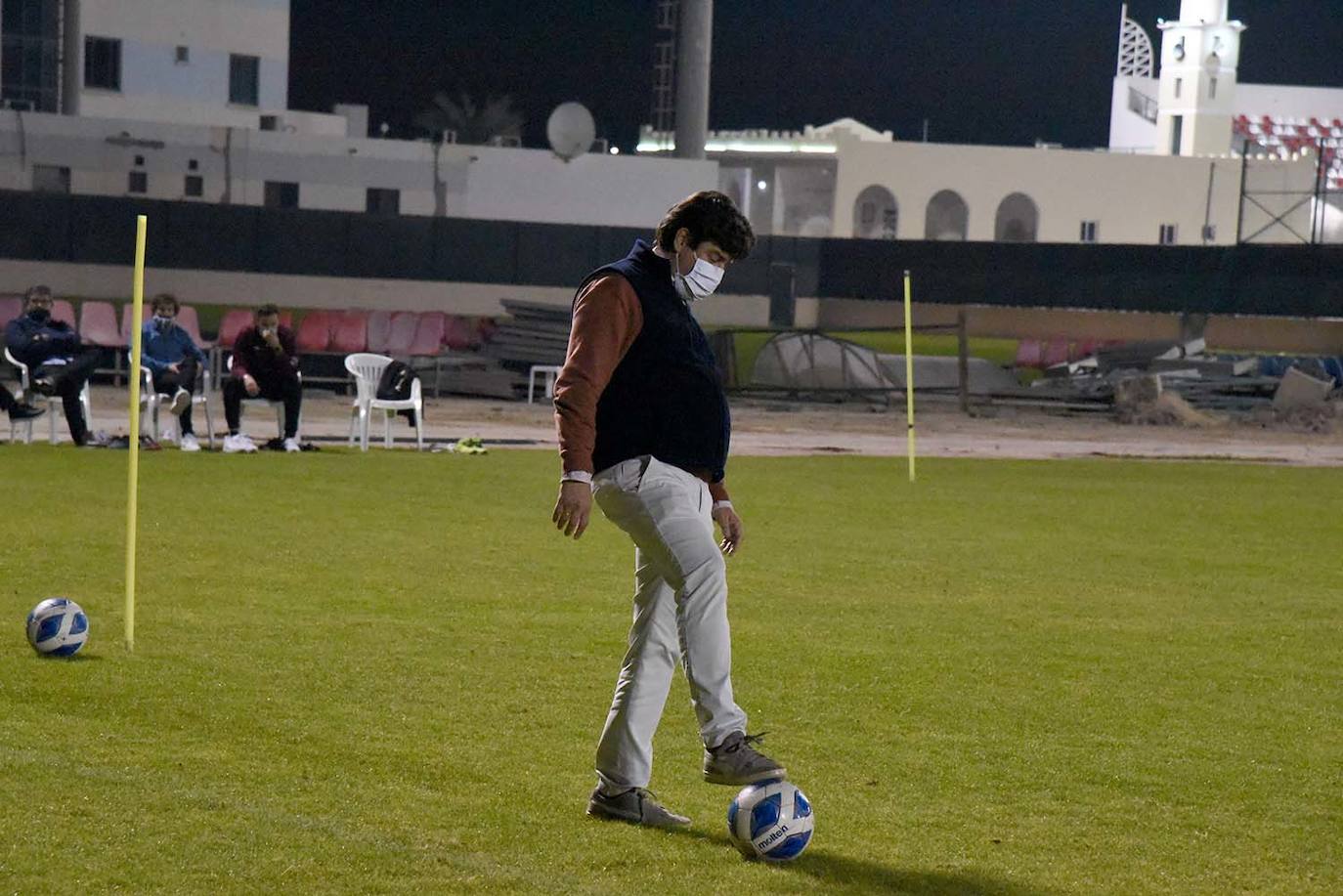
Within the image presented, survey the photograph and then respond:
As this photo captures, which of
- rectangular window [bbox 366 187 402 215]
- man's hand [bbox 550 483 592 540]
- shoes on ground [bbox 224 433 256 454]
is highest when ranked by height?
rectangular window [bbox 366 187 402 215]

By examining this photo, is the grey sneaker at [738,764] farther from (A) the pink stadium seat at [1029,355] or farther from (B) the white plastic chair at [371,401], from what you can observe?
(A) the pink stadium seat at [1029,355]

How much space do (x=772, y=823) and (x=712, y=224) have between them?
1.70 m

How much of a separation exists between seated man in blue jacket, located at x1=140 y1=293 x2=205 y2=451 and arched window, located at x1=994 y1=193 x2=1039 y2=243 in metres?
57.4

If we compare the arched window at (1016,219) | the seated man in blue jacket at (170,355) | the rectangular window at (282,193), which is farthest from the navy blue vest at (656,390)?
the arched window at (1016,219)

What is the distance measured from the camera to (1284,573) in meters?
12.0

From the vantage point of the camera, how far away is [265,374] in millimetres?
18578

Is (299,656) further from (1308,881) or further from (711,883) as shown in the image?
(1308,881)

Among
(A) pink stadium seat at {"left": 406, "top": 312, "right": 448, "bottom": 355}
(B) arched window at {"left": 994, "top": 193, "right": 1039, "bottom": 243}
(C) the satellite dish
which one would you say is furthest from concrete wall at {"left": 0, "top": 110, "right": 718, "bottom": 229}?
(B) arched window at {"left": 994, "top": 193, "right": 1039, "bottom": 243}

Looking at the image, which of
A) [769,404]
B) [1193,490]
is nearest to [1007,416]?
[769,404]

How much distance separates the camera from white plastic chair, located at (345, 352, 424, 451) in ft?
62.8

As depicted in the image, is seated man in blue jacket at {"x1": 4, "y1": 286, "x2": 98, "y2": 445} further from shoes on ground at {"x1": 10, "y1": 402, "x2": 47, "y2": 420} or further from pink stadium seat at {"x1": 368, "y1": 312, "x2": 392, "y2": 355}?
pink stadium seat at {"x1": 368, "y1": 312, "x2": 392, "y2": 355}

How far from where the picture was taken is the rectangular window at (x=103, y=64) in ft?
180

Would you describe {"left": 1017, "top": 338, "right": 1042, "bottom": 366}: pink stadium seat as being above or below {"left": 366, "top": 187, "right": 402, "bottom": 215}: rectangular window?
below

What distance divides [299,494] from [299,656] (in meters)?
6.67
